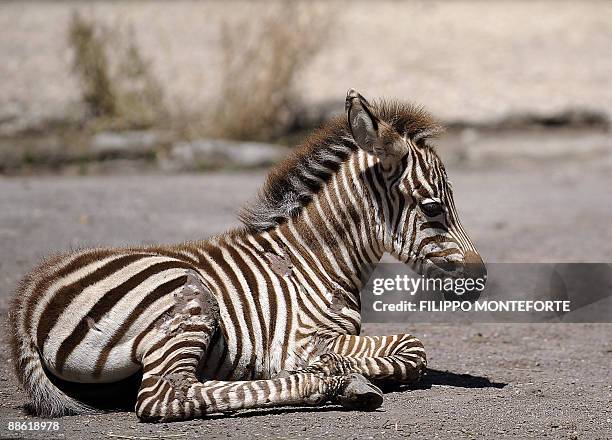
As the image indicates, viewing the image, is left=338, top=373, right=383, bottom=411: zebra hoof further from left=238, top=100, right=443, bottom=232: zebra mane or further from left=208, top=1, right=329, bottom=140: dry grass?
left=208, top=1, right=329, bottom=140: dry grass

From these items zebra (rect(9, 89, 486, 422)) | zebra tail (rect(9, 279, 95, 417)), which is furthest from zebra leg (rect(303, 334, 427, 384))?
zebra tail (rect(9, 279, 95, 417))

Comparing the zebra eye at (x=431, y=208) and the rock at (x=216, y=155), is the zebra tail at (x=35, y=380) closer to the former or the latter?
the zebra eye at (x=431, y=208)

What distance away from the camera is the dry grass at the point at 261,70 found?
16.9 metres

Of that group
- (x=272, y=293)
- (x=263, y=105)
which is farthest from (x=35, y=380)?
(x=263, y=105)

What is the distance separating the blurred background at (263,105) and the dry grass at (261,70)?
0.12 feet

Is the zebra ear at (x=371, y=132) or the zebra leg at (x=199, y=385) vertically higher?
the zebra ear at (x=371, y=132)

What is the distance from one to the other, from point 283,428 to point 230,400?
0.38m

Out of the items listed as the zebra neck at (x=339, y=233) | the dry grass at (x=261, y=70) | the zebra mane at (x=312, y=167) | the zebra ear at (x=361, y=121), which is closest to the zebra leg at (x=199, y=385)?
the zebra neck at (x=339, y=233)

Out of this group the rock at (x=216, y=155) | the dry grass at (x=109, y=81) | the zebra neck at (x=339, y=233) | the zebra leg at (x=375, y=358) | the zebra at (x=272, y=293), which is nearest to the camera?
the zebra at (x=272, y=293)

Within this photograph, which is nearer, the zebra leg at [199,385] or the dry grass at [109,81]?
the zebra leg at [199,385]

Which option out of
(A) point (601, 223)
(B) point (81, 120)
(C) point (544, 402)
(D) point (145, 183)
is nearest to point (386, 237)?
(C) point (544, 402)

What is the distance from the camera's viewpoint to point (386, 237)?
6.83m

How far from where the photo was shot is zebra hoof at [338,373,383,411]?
6.05 m

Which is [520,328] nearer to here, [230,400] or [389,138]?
[389,138]
